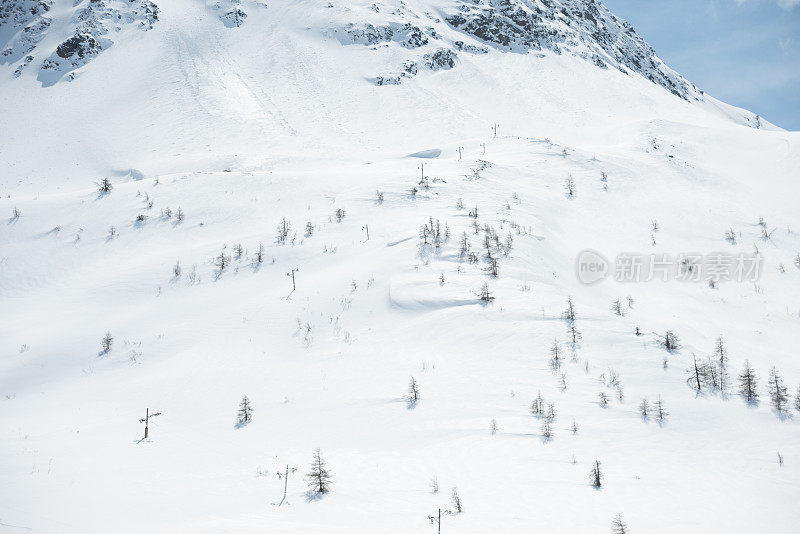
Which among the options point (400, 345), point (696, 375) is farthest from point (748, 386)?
point (400, 345)

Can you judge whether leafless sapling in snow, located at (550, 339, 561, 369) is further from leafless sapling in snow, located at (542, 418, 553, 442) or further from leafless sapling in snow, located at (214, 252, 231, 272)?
leafless sapling in snow, located at (214, 252, 231, 272)

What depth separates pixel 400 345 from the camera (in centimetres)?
1196

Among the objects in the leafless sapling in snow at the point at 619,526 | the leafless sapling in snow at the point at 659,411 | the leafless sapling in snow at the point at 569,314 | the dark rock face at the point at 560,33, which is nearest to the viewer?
the leafless sapling in snow at the point at 619,526

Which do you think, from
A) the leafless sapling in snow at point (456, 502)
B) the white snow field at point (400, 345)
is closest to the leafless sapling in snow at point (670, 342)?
the white snow field at point (400, 345)

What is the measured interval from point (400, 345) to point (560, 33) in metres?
80.9

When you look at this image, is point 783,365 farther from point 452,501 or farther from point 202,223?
point 202,223

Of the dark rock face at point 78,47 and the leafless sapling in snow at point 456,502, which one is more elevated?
the dark rock face at point 78,47

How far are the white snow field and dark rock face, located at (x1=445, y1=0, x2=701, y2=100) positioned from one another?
4543 centimetres

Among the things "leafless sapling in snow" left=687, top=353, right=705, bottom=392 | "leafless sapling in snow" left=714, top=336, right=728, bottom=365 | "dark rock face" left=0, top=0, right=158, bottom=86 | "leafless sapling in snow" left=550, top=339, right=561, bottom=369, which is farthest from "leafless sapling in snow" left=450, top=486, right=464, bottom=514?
"dark rock face" left=0, top=0, right=158, bottom=86

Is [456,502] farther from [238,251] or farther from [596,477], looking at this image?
[238,251]

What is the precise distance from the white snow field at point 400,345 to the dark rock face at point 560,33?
149 ft

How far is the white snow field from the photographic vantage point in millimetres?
7109

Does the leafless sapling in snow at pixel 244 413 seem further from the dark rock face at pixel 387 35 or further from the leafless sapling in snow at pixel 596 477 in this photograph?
the dark rock face at pixel 387 35

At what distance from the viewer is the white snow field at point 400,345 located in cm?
711
